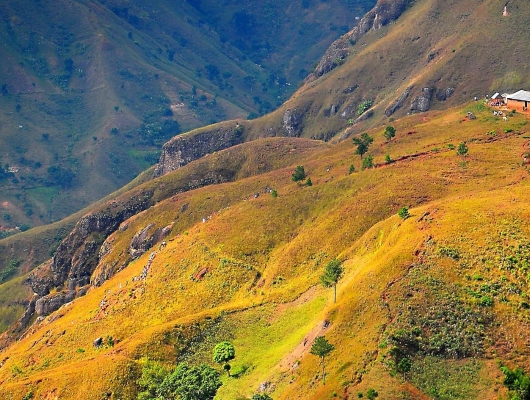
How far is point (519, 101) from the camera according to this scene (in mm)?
126188

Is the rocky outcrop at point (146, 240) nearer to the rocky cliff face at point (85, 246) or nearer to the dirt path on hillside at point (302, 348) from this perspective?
the rocky cliff face at point (85, 246)

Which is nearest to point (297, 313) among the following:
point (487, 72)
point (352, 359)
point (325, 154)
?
point (352, 359)

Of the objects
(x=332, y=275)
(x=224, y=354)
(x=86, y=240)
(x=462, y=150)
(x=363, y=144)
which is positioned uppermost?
(x=363, y=144)

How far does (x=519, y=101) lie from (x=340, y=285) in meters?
77.2

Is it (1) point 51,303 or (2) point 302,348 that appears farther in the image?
(1) point 51,303

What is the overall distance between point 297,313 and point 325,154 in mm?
81713

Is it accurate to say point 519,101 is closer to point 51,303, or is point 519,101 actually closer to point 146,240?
point 146,240

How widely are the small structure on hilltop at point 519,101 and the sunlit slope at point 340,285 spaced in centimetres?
826

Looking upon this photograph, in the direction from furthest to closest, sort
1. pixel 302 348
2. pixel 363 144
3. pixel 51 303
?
pixel 51 303 → pixel 363 144 → pixel 302 348

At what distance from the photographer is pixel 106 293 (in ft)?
382

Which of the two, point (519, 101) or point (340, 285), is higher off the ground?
point (519, 101)

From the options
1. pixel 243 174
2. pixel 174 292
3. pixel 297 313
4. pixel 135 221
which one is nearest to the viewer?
pixel 297 313

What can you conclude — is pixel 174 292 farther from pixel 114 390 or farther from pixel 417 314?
pixel 417 314

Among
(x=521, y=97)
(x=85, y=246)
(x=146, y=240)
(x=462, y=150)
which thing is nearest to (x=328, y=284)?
(x=462, y=150)
